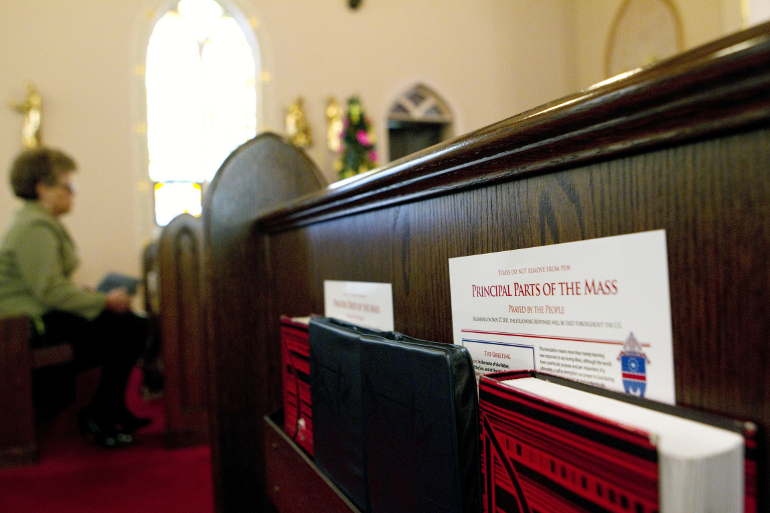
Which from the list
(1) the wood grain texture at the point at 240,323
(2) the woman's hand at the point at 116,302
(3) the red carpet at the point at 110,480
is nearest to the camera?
(1) the wood grain texture at the point at 240,323

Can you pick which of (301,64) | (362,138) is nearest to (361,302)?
(362,138)

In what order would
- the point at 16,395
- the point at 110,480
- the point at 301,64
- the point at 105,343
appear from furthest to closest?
the point at 301,64 < the point at 105,343 < the point at 16,395 < the point at 110,480

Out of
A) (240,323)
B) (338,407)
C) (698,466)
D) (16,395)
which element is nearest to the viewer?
(698,466)

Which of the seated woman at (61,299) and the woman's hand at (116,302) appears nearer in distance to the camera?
the seated woman at (61,299)

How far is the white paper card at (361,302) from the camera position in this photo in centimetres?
70

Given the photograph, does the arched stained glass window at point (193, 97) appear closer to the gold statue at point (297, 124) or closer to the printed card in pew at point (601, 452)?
the gold statue at point (297, 124)

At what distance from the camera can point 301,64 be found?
5.30 metres

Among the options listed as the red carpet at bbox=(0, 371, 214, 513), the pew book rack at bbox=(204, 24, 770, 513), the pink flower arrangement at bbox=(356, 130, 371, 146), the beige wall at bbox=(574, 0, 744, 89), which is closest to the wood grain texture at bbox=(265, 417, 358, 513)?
the pew book rack at bbox=(204, 24, 770, 513)

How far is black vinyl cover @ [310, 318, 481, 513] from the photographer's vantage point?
0.44 meters

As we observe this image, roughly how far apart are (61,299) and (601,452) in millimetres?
2348

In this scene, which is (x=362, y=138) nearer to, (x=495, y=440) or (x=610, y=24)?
(x=610, y=24)

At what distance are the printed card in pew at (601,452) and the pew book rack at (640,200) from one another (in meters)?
0.03

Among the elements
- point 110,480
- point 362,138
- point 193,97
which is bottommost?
point 110,480

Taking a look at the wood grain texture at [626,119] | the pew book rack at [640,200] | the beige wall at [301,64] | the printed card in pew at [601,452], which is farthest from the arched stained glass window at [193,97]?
the printed card in pew at [601,452]
